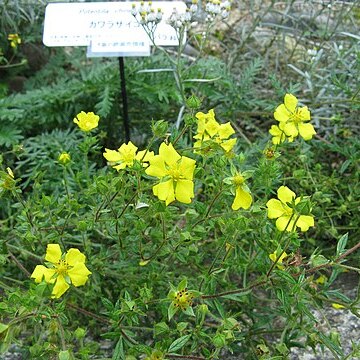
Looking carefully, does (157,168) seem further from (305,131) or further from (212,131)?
(305,131)

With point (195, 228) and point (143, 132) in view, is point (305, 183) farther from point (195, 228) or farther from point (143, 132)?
point (143, 132)

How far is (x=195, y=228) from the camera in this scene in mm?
1246

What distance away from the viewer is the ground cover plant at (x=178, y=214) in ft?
3.75

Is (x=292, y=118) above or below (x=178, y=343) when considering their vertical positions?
above

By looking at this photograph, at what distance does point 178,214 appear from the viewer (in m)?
1.45

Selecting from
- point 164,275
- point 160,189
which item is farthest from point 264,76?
point 160,189

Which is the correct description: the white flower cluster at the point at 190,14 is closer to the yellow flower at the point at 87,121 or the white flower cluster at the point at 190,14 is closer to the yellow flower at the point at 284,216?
the yellow flower at the point at 87,121

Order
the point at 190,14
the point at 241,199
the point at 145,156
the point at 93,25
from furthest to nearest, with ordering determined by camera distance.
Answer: the point at 93,25, the point at 190,14, the point at 145,156, the point at 241,199

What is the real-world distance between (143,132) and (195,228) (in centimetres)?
96

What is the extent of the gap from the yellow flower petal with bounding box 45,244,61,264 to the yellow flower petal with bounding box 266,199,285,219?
1.32 ft

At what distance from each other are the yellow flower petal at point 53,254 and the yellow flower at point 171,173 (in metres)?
0.21

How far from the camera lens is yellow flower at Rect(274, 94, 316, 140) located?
1365 millimetres

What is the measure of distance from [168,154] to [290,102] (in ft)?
1.25

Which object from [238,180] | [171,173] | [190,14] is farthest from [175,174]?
[190,14]
